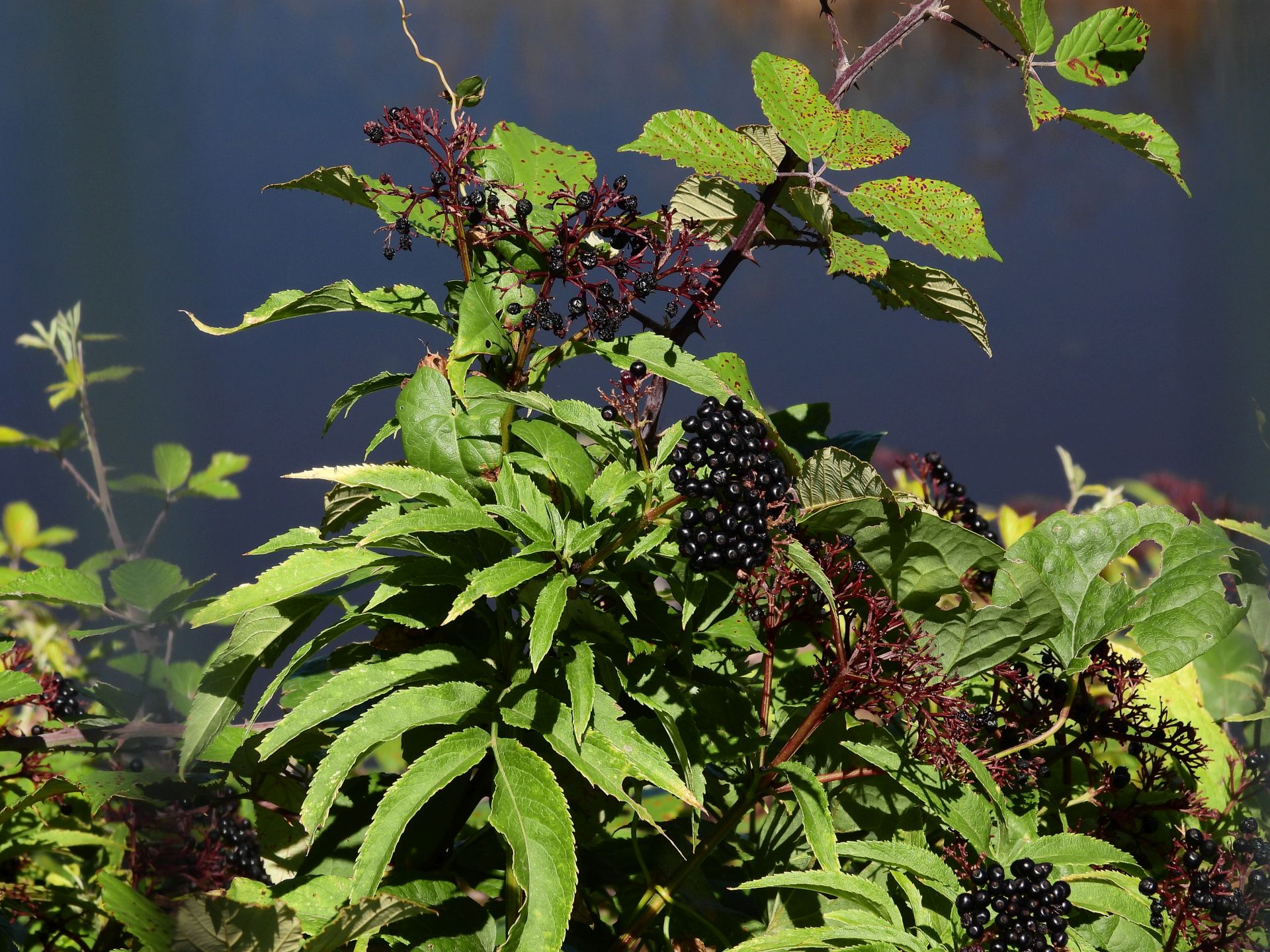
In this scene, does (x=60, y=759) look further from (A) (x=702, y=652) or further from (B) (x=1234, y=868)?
(B) (x=1234, y=868)

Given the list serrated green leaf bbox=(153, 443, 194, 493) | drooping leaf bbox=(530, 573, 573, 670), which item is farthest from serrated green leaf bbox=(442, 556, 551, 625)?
serrated green leaf bbox=(153, 443, 194, 493)

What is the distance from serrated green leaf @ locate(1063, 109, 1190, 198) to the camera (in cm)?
47

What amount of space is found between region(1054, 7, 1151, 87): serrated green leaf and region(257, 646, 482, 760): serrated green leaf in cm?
40

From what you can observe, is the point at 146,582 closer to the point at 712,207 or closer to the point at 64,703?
the point at 64,703

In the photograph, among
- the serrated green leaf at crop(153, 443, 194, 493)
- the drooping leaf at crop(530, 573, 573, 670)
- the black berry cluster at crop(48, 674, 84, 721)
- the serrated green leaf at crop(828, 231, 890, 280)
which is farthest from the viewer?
the serrated green leaf at crop(153, 443, 194, 493)

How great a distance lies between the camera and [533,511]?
0.40 metres

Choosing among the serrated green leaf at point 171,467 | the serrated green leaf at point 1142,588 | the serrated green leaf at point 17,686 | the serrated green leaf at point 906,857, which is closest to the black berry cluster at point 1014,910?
the serrated green leaf at point 906,857

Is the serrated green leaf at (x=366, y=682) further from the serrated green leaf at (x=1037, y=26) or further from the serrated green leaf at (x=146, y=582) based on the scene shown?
the serrated green leaf at (x=1037, y=26)

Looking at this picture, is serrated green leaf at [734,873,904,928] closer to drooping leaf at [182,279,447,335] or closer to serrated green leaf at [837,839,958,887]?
serrated green leaf at [837,839,958,887]

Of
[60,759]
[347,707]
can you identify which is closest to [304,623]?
[347,707]

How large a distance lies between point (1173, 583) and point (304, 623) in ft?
1.34

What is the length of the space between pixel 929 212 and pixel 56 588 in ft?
1.52

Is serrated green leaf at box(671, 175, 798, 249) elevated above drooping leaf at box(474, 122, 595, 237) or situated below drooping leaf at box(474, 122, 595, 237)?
below

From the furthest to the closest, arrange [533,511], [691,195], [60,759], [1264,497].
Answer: [60,759] < [691,195] < [533,511] < [1264,497]
